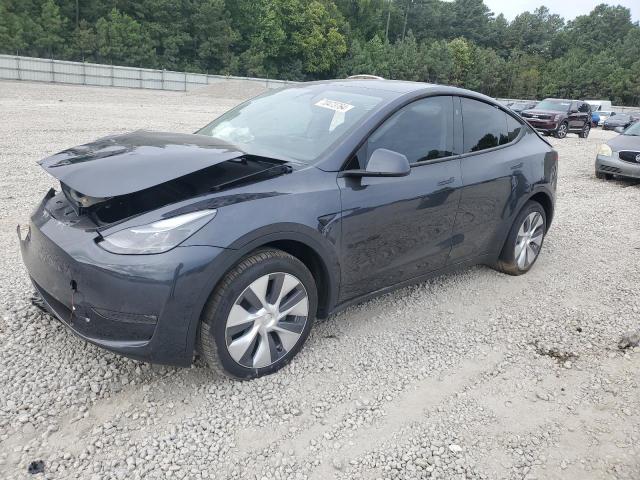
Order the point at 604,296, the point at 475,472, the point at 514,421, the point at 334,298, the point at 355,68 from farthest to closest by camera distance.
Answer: the point at 355,68 < the point at 604,296 < the point at 334,298 < the point at 514,421 < the point at 475,472

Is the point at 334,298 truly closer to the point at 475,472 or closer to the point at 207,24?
the point at 475,472

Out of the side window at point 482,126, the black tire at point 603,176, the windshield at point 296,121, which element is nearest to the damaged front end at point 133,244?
the windshield at point 296,121

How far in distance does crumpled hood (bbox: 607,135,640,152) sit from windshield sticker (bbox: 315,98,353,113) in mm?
9035

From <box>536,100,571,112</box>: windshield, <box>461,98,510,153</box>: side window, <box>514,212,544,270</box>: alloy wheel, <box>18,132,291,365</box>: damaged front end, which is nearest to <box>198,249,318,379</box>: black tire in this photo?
<box>18,132,291,365</box>: damaged front end

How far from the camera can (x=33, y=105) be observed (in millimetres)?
17969

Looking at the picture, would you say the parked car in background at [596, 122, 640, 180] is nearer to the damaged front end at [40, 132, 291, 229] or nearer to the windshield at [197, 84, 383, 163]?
the windshield at [197, 84, 383, 163]

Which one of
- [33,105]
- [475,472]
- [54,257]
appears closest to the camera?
[475,472]

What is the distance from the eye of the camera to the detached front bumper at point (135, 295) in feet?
7.86

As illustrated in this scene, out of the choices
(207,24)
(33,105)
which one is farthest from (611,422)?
(207,24)

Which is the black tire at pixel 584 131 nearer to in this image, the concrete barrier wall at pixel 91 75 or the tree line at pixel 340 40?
the concrete barrier wall at pixel 91 75

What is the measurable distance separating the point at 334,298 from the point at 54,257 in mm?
1577

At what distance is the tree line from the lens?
176 feet

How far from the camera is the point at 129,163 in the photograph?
273 cm

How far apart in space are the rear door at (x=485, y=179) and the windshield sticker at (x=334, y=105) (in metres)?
1.02
